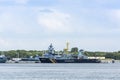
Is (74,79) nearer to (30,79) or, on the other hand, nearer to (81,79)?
(81,79)

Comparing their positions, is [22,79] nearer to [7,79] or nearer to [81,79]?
[7,79]

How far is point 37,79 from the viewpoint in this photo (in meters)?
114

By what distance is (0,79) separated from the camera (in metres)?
113

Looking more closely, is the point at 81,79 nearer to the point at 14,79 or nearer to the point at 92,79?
the point at 92,79

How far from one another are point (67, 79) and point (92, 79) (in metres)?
4.72

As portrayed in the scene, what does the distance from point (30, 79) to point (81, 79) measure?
9710 mm

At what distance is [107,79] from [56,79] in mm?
9670

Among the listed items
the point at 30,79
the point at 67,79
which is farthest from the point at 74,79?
the point at 30,79

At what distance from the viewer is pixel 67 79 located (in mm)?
114750

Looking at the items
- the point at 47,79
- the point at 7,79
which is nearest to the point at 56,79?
the point at 47,79

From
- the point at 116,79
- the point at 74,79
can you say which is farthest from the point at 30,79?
the point at 116,79

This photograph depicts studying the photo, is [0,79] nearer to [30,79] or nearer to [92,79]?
[30,79]

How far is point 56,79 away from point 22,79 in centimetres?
645

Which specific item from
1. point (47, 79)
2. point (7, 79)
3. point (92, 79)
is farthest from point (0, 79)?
point (92, 79)
